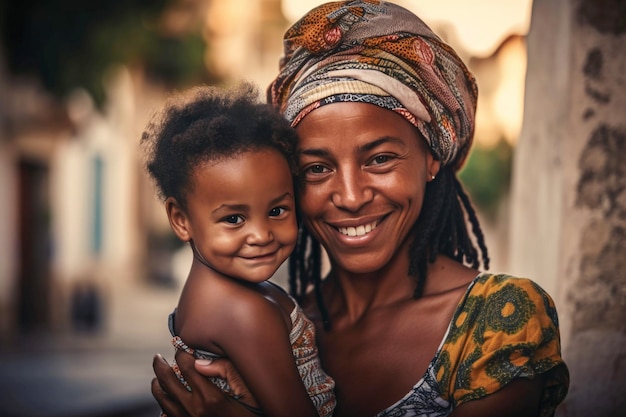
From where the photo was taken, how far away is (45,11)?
10.9 metres

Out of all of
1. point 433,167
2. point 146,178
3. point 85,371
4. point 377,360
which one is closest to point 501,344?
point 377,360

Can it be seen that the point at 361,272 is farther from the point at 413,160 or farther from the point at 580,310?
the point at 580,310

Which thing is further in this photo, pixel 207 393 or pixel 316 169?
pixel 316 169

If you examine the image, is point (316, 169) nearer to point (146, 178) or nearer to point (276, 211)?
point (276, 211)

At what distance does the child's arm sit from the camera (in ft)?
7.63

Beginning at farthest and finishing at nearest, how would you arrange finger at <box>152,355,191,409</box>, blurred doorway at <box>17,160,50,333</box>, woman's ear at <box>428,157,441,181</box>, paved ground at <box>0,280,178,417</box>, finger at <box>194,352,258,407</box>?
1. blurred doorway at <box>17,160,50,333</box>
2. paved ground at <box>0,280,178,417</box>
3. woman's ear at <box>428,157,441,181</box>
4. finger at <box>152,355,191,409</box>
5. finger at <box>194,352,258,407</box>

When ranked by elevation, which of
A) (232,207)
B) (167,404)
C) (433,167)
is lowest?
(167,404)

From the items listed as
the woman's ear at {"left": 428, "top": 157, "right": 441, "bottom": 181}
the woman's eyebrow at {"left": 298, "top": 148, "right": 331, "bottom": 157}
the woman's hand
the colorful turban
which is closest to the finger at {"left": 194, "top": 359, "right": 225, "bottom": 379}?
the woman's hand

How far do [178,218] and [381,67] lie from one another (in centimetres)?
87

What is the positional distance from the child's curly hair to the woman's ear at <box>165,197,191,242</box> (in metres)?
0.03

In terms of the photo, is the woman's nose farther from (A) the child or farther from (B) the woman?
(A) the child

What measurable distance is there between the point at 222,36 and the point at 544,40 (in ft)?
70.0

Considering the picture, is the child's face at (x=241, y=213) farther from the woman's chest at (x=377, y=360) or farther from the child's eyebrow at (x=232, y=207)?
the woman's chest at (x=377, y=360)

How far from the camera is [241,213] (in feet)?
8.09
